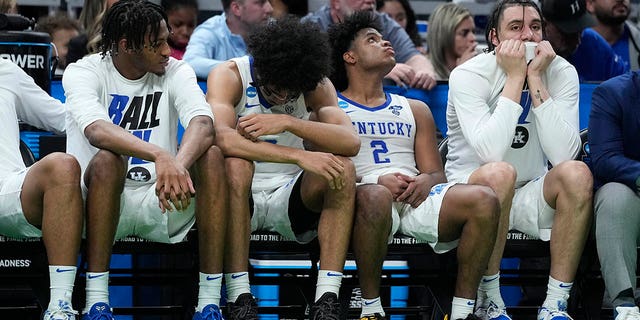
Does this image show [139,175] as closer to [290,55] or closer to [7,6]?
[290,55]

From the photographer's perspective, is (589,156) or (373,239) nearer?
(373,239)

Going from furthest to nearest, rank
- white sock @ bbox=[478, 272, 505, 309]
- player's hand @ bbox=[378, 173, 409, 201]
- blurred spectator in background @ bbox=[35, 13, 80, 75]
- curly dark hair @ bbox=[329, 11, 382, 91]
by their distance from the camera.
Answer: blurred spectator in background @ bbox=[35, 13, 80, 75]
curly dark hair @ bbox=[329, 11, 382, 91]
player's hand @ bbox=[378, 173, 409, 201]
white sock @ bbox=[478, 272, 505, 309]

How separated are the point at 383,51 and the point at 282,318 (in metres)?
1.38

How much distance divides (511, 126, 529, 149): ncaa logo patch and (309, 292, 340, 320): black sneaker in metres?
1.24

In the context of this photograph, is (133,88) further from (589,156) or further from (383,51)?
(589,156)

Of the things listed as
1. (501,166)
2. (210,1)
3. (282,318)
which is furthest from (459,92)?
(210,1)

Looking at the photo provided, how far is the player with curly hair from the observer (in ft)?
17.0

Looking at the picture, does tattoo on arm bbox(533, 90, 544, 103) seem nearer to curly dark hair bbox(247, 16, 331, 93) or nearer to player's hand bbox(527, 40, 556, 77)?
player's hand bbox(527, 40, 556, 77)

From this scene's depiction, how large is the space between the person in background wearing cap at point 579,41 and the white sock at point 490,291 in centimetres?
207

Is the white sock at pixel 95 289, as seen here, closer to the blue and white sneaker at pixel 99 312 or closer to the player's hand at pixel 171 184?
the blue and white sneaker at pixel 99 312

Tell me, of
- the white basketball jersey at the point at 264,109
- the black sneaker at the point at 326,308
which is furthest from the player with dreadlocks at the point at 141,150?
the black sneaker at the point at 326,308

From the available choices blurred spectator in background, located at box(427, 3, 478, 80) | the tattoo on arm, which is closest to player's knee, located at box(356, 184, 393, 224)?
the tattoo on arm

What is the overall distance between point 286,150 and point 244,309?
2.33 feet

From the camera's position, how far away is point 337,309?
16.9 feet
